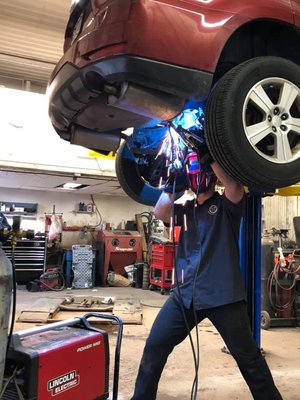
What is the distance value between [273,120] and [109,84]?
0.69 m

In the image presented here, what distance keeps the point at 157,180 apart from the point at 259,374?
1.41 m

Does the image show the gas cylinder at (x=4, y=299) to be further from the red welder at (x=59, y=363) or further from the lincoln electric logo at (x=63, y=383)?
the lincoln electric logo at (x=63, y=383)

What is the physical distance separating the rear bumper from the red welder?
107 centimetres

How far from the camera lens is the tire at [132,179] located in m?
2.66

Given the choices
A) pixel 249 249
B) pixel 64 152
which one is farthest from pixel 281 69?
pixel 64 152

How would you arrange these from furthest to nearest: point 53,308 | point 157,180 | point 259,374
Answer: point 53,308 → point 157,180 → point 259,374

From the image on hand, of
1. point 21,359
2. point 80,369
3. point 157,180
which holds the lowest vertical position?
point 80,369

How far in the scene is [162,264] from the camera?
24.0 ft

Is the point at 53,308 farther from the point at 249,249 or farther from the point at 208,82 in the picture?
the point at 208,82

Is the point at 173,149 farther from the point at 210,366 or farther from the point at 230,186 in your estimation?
the point at 210,366

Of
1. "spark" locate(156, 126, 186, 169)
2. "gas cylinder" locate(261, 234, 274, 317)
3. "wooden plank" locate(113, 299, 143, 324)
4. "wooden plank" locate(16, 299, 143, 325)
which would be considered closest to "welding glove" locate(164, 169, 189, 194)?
"spark" locate(156, 126, 186, 169)

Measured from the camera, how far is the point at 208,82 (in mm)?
1513

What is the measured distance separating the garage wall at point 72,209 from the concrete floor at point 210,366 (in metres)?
4.46

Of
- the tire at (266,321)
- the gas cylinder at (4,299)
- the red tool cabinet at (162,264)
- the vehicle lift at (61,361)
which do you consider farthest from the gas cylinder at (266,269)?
the gas cylinder at (4,299)
